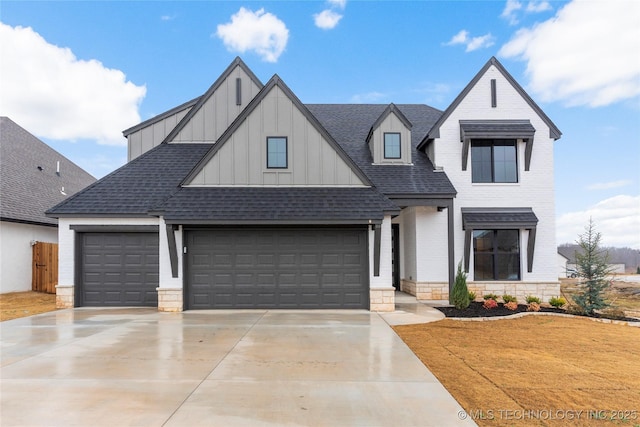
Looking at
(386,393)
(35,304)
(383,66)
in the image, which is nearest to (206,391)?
(386,393)

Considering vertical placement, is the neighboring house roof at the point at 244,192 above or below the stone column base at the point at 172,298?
above

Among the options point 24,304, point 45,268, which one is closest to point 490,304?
point 24,304

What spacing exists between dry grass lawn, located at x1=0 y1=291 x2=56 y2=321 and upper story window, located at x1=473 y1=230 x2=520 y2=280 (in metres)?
15.7

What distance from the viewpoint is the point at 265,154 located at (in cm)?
1292

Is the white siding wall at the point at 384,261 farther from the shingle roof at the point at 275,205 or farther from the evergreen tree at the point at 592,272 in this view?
the evergreen tree at the point at 592,272

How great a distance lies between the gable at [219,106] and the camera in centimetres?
1612

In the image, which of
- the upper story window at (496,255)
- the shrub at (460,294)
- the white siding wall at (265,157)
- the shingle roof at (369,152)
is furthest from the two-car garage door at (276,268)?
the upper story window at (496,255)

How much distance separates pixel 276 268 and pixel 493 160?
9.92 meters

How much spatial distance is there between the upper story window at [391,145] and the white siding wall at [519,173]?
1558 millimetres

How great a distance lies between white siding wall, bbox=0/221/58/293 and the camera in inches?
649

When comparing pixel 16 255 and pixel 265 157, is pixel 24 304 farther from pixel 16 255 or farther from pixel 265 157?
pixel 265 157

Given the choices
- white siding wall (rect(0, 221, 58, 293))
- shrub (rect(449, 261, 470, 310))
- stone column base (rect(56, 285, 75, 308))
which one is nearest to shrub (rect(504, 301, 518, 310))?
shrub (rect(449, 261, 470, 310))

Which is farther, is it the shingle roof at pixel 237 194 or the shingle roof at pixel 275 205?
the shingle roof at pixel 237 194

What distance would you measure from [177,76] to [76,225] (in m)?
13.8
